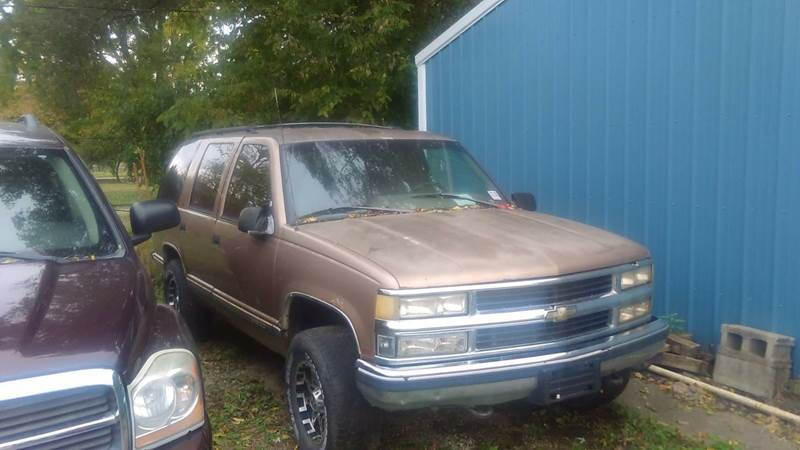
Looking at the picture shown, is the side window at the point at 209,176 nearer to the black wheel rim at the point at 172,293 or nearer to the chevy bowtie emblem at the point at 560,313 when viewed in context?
the black wheel rim at the point at 172,293

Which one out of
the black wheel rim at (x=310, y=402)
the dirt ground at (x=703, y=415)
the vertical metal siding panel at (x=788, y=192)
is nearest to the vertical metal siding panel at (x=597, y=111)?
the vertical metal siding panel at (x=788, y=192)

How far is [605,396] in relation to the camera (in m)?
4.52

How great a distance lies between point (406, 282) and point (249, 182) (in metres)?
2.08

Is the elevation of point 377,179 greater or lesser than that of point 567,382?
greater

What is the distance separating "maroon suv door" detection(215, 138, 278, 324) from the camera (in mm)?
4492

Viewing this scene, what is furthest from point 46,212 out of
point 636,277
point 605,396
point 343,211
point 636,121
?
point 636,121

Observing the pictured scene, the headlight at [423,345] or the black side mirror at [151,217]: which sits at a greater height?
the black side mirror at [151,217]

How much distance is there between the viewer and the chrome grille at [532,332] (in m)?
3.44

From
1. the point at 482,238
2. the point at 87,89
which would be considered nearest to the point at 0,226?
the point at 482,238

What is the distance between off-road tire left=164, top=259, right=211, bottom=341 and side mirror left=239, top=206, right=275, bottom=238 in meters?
1.98

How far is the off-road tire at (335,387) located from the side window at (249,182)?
1.20m

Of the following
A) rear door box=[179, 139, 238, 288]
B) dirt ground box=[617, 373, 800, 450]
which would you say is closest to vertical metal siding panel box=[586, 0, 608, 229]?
dirt ground box=[617, 373, 800, 450]

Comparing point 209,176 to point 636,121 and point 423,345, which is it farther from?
point 636,121

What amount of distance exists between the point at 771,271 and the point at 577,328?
2.26m
